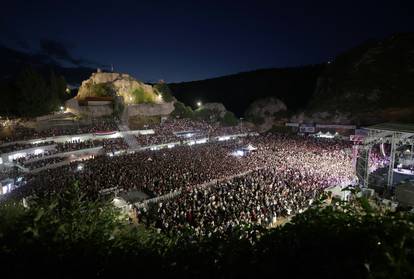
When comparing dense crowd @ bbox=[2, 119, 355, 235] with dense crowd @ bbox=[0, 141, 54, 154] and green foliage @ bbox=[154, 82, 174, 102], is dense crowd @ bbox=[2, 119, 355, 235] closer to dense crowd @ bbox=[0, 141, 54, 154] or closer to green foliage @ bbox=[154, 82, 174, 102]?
dense crowd @ bbox=[0, 141, 54, 154]

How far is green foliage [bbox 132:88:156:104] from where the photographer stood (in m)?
53.8

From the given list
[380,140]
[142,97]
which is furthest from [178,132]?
[380,140]

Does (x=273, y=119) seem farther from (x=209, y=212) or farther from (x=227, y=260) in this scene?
(x=227, y=260)

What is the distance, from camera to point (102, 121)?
138ft

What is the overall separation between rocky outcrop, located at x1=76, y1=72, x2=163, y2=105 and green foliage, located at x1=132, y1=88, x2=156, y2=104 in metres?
0.38

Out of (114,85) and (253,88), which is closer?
(114,85)

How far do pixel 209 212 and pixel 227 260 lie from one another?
10553mm

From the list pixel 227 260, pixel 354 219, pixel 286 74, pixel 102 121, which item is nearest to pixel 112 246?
pixel 227 260

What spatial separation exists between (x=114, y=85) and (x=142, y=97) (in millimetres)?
5719

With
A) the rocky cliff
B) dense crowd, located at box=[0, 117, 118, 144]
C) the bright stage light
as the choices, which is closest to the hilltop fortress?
dense crowd, located at box=[0, 117, 118, 144]

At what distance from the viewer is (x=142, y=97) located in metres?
54.8

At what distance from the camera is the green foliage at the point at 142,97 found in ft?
177

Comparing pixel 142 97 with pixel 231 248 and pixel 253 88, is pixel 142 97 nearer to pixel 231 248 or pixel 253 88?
pixel 231 248

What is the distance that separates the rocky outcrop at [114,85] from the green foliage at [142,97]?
1.26ft
